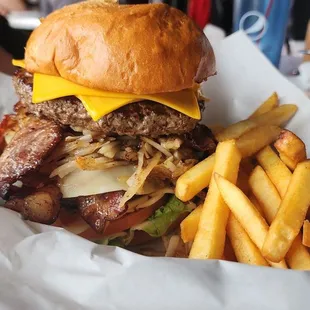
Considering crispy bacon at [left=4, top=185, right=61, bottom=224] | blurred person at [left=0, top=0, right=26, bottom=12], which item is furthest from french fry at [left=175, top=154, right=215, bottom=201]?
blurred person at [left=0, top=0, right=26, bottom=12]

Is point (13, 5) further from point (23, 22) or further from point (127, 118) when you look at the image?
point (127, 118)

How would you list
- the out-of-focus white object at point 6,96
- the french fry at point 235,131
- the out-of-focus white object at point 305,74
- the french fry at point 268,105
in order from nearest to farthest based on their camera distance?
the french fry at point 235,131, the french fry at point 268,105, the out-of-focus white object at point 6,96, the out-of-focus white object at point 305,74

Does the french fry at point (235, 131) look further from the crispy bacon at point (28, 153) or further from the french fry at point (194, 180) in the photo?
the crispy bacon at point (28, 153)

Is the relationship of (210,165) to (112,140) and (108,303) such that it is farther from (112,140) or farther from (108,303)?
(108,303)

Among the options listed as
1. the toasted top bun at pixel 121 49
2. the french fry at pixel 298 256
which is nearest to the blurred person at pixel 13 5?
the toasted top bun at pixel 121 49

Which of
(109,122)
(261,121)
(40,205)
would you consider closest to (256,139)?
(261,121)

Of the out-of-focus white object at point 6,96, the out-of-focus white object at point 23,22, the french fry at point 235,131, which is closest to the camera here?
the french fry at point 235,131

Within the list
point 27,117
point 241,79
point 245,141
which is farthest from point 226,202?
point 241,79
